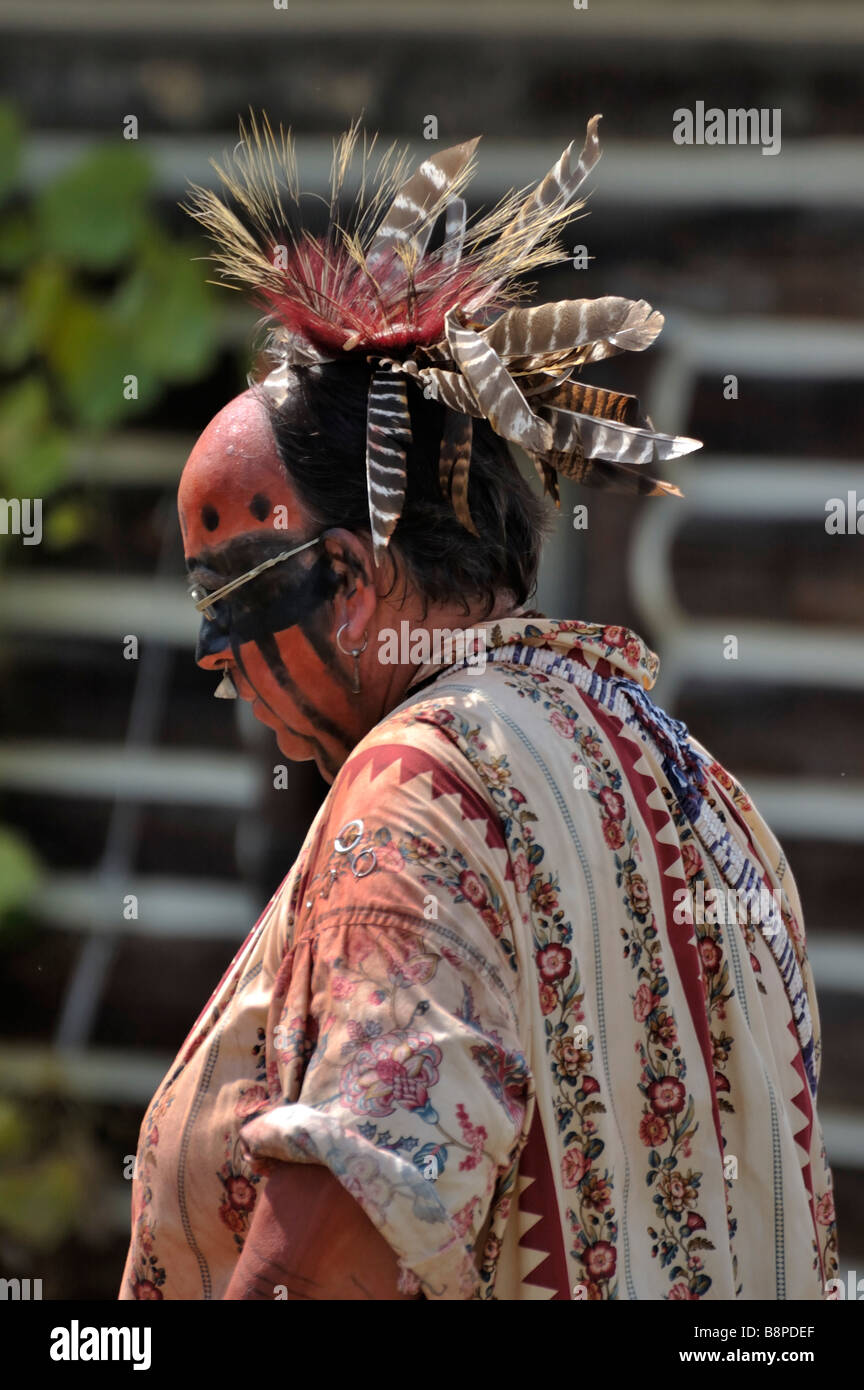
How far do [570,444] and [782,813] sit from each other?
141cm

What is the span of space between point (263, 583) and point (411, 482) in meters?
0.19

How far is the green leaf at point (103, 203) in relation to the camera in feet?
9.12

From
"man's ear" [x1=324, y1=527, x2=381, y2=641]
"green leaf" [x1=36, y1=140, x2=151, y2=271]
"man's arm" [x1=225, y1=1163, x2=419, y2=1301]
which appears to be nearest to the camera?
"man's arm" [x1=225, y1=1163, x2=419, y2=1301]

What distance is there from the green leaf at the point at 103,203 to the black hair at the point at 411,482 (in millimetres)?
1537

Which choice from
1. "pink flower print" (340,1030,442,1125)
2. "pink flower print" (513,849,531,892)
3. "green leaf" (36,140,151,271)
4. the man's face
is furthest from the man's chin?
"green leaf" (36,140,151,271)

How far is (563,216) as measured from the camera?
1.55m

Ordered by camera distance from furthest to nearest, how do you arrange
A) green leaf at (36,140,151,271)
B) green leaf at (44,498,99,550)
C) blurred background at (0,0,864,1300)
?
1. green leaf at (44,498,99,550)
2. green leaf at (36,140,151,271)
3. blurred background at (0,0,864,1300)

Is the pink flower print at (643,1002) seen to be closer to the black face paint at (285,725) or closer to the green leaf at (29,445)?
the black face paint at (285,725)

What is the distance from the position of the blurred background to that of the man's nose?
130cm

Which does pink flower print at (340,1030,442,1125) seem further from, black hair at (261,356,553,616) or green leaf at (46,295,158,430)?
green leaf at (46,295,158,430)

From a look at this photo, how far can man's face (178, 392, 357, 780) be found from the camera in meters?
1.43

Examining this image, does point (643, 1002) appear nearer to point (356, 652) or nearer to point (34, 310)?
point (356, 652)

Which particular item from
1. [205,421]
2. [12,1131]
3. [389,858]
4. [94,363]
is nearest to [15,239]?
[94,363]
